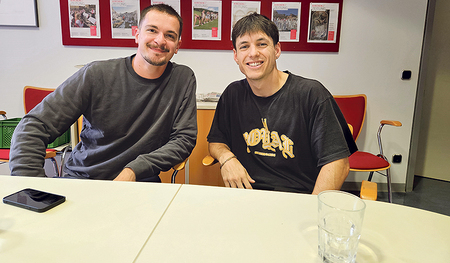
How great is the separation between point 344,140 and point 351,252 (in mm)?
758

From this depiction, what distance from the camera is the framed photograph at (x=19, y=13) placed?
270cm

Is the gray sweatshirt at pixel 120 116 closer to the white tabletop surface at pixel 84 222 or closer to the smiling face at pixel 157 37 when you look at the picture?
the smiling face at pixel 157 37

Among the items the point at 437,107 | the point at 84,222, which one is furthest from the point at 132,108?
the point at 437,107

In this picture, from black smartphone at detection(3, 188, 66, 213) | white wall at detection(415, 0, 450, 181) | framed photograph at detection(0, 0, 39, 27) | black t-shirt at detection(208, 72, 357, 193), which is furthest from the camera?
white wall at detection(415, 0, 450, 181)

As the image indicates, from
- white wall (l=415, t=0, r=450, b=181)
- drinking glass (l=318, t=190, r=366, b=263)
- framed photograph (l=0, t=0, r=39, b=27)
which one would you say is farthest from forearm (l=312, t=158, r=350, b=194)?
framed photograph (l=0, t=0, r=39, b=27)

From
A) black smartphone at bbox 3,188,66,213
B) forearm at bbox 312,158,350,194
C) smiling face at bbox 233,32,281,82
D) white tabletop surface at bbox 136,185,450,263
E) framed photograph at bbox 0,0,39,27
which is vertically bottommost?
forearm at bbox 312,158,350,194

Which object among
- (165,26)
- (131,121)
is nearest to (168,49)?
(165,26)

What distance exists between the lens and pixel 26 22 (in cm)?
273

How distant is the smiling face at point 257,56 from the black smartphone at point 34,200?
96 cm

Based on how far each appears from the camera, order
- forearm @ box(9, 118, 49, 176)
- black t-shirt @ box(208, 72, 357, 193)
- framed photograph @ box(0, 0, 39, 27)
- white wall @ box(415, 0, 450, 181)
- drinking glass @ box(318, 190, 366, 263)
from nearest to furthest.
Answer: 1. drinking glass @ box(318, 190, 366, 263)
2. forearm @ box(9, 118, 49, 176)
3. black t-shirt @ box(208, 72, 357, 193)
4. framed photograph @ box(0, 0, 39, 27)
5. white wall @ box(415, 0, 450, 181)

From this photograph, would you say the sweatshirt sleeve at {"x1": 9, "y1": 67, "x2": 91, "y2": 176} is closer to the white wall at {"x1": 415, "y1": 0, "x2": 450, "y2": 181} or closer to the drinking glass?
the drinking glass

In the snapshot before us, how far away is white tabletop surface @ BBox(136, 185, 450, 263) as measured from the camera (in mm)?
586

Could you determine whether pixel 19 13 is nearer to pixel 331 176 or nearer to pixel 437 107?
pixel 331 176

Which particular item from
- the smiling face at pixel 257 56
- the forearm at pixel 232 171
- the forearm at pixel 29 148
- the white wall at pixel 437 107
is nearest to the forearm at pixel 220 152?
the forearm at pixel 232 171
